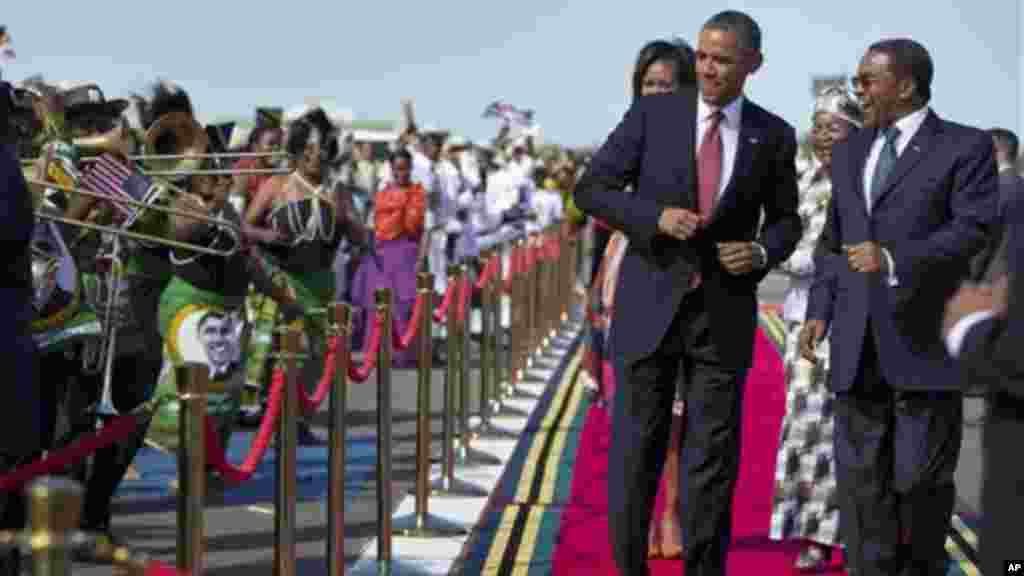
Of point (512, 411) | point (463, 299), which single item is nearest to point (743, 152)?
point (463, 299)

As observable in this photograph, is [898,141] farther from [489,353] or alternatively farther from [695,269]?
[489,353]

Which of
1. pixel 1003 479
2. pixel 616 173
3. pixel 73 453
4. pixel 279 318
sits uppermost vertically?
pixel 616 173

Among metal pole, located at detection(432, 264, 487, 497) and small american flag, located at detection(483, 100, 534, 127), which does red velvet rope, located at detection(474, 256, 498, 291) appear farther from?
small american flag, located at detection(483, 100, 534, 127)

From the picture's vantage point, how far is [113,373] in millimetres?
11422

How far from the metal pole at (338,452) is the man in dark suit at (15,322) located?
1800 millimetres

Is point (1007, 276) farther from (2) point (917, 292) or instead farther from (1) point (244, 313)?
(1) point (244, 313)

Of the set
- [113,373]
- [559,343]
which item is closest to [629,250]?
[113,373]

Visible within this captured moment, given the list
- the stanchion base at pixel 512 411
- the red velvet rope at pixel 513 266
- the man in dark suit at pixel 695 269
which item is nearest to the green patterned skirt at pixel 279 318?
the stanchion base at pixel 512 411

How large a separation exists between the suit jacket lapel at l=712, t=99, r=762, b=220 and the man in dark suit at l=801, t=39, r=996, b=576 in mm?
363

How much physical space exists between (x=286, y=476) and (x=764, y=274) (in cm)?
192

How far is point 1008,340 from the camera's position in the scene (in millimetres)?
5898

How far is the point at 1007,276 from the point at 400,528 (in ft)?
21.5

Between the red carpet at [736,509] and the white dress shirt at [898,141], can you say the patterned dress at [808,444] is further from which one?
the white dress shirt at [898,141]

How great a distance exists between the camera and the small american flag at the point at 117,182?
37.8ft
